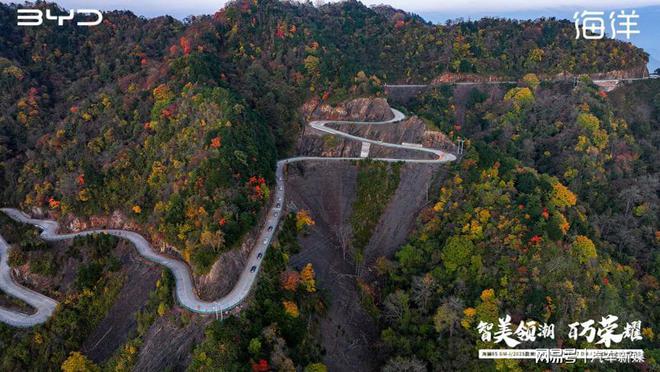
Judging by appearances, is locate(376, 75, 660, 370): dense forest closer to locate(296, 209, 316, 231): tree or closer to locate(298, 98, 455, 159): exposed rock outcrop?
locate(298, 98, 455, 159): exposed rock outcrop

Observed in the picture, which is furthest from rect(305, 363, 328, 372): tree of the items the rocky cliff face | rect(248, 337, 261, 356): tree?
the rocky cliff face

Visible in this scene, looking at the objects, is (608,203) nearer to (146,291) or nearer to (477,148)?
(477,148)

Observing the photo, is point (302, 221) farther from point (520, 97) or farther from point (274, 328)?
point (520, 97)

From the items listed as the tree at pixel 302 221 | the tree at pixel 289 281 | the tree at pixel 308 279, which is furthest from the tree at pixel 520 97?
the tree at pixel 289 281

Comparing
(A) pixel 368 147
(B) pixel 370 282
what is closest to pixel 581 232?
(B) pixel 370 282

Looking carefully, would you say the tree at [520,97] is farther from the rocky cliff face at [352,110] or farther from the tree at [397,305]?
the tree at [397,305]

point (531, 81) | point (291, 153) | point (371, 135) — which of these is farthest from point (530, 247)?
point (531, 81)
